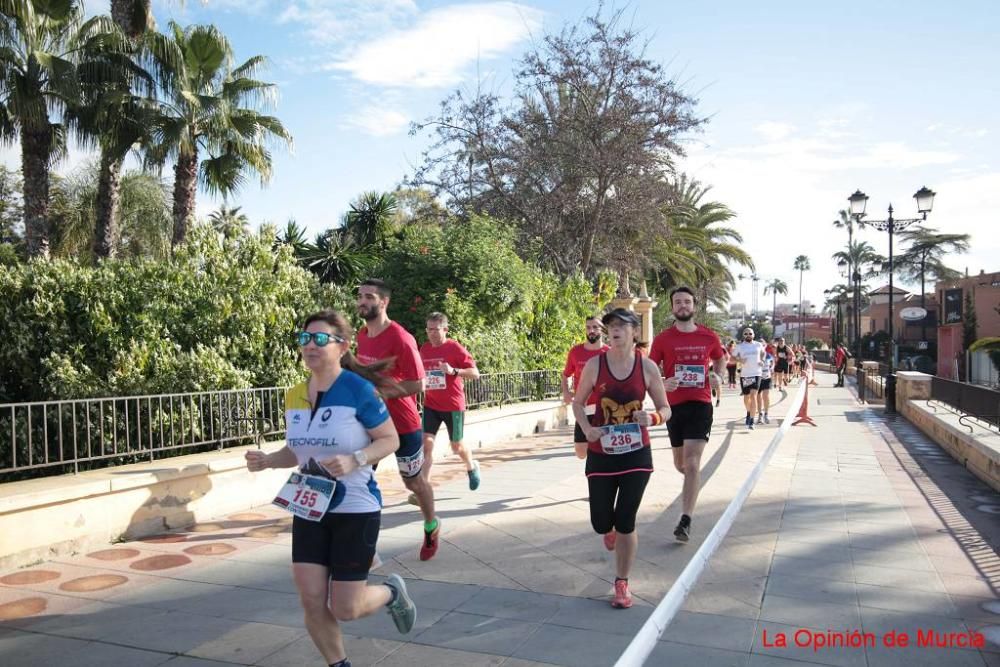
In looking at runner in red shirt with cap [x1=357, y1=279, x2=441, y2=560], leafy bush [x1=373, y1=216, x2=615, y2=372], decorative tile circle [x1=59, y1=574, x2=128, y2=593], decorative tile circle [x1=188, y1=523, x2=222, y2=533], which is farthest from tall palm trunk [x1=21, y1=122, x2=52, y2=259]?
runner in red shirt with cap [x1=357, y1=279, x2=441, y2=560]

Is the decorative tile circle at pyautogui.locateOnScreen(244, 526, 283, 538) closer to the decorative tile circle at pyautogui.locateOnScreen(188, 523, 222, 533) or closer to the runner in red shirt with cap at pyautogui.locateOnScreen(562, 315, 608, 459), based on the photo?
the decorative tile circle at pyautogui.locateOnScreen(188, 523, 222, 533)

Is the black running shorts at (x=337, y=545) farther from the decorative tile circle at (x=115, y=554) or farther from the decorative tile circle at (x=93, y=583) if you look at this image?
the decorative tile circle at (x=115, y=554)

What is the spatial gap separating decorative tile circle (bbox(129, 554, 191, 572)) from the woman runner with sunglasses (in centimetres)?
273

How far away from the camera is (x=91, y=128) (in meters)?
15.8

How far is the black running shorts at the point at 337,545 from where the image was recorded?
3221mm

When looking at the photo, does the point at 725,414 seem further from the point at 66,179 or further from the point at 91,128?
the point at 66,179

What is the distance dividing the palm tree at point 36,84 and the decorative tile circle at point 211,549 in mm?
10152

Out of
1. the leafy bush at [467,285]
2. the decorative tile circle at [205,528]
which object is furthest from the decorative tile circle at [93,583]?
the leafy bush at [467,285]

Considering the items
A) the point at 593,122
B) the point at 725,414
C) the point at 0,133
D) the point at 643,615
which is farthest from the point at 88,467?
the point at 593,122

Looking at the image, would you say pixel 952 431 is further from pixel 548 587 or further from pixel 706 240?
pixel 706 240

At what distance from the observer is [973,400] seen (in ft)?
39.4

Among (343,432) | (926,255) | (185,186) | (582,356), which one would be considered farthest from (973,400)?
(926,255)

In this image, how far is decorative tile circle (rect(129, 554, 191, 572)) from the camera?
5617 mm

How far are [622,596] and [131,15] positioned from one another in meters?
16.8
